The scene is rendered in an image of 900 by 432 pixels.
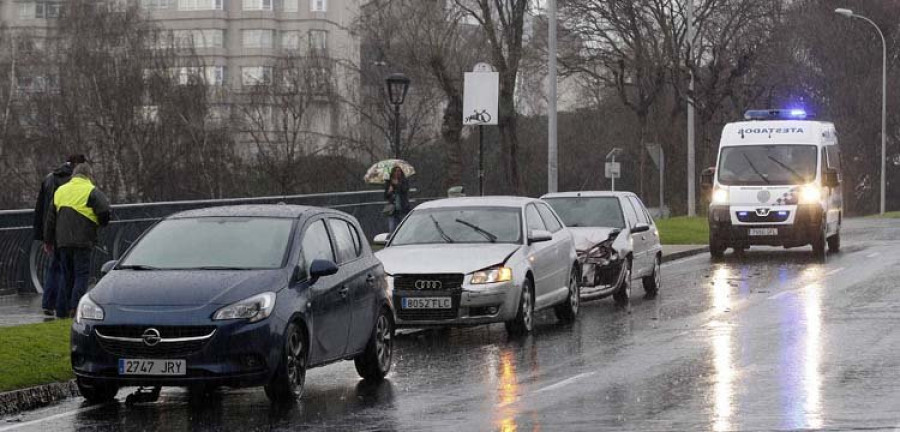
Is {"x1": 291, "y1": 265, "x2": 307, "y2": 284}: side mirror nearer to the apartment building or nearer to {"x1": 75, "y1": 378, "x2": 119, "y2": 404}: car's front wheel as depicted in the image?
{"x1": 75, "y1": 378, "x2": 119, "y2": 404}: car's front wheel

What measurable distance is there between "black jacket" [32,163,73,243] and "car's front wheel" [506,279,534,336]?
5247 mm

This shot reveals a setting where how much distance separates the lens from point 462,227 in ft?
60.6

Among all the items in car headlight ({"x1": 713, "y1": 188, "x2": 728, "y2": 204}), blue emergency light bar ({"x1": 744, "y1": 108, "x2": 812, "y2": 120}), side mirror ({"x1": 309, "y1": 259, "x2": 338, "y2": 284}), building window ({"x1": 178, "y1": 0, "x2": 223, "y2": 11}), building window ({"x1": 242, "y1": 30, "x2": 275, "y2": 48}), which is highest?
building window ({"x1": 178, "y1": 0, "x2": 223, "y2": 11})

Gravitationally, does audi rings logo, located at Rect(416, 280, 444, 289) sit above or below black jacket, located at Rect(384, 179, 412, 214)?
below

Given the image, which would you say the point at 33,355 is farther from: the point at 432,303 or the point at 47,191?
the point at 47,191

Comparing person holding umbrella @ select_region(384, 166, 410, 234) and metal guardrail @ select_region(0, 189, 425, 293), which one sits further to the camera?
person holding umbrella @ select_region(384, 166, 410, 234)

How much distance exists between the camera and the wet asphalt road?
11086 mm

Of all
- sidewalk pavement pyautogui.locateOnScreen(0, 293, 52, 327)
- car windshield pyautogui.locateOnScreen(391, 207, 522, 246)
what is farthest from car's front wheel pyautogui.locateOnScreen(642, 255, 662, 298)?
sidewalk pavement pyautogui.locateOnScreen(0, 293, 52, 327)

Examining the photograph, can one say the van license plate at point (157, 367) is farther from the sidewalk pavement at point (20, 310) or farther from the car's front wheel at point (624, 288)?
the car's front wheel at point (624, 288)

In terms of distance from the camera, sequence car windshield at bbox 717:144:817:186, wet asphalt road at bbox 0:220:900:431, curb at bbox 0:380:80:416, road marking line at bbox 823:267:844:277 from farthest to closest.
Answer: car windshield at bbox 717:144:817:186 → road marking line at bbox 823:267:844:277 → curb at bbox 0:380:80:416 → wet asphalt road at bbox 0:220:900:431

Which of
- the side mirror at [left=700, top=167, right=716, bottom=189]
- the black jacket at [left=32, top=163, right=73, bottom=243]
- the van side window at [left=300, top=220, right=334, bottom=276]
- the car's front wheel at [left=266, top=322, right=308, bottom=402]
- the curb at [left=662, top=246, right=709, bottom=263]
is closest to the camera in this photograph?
the car's front wheel at [left=266, top=322, right=308, bottom=402]

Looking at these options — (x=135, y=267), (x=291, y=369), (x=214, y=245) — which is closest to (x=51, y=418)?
(x=135, y=267)

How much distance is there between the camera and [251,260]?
1255 centimetres

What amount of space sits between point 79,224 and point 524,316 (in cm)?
477
